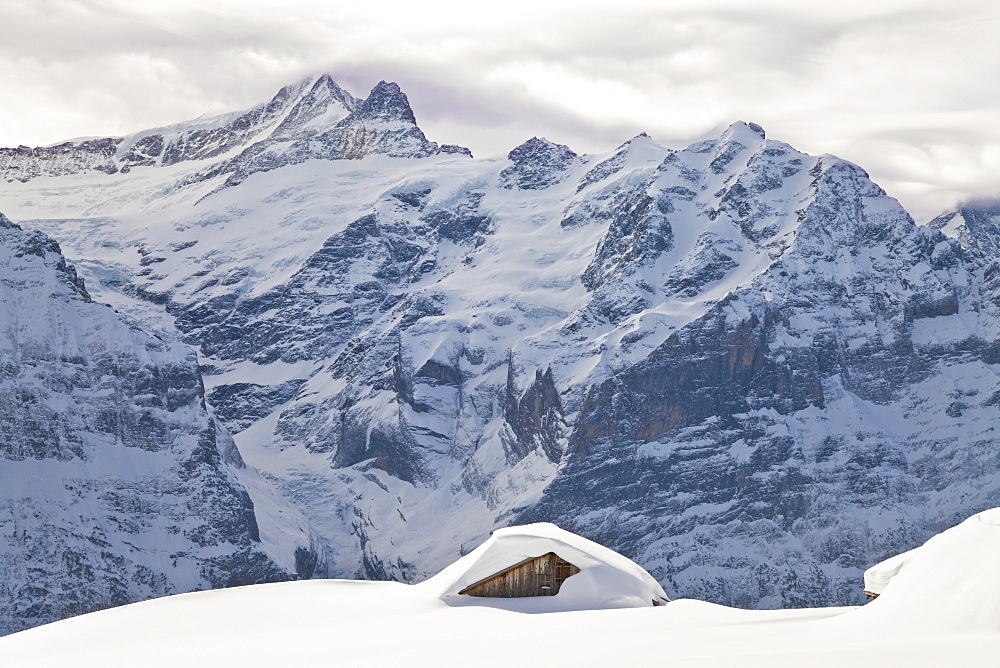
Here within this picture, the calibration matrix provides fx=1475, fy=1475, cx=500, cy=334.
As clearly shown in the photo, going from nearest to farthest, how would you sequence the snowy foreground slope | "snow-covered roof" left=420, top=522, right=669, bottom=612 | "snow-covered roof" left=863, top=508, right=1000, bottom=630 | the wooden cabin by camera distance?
1. the snowy foreground slope
2. "snow-covered roof" left=863, top=508, right=1000, bottom=630
3. "snow-covered roof" left=420, top=522, right=669, bottom=612
4. the wooden cabin

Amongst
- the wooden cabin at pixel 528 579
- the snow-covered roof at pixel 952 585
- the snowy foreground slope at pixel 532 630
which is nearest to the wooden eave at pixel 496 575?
the wooden cabin at pixel 528 579

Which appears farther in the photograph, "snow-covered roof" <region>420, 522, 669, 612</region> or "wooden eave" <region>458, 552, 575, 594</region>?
"wooden eave" <region>458, 552, 575, 594</region>

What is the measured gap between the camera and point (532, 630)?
4459cm

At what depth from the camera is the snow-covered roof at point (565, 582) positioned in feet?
179

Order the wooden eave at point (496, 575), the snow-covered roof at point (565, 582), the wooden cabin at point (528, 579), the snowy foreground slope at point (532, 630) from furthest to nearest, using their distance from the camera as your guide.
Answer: the wooden cabin at point (528, 579)
the wooden eave at point (496, 575)
the snow-covered roof at point (565, 582)
the snowy foreground slope at point (532, 630)

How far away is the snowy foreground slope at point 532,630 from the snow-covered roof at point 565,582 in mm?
224

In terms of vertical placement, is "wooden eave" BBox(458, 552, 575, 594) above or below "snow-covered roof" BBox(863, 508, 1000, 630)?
below

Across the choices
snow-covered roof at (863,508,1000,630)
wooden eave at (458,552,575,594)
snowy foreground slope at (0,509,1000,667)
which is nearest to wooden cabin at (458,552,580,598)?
wooden eave at (458,552,575,594)

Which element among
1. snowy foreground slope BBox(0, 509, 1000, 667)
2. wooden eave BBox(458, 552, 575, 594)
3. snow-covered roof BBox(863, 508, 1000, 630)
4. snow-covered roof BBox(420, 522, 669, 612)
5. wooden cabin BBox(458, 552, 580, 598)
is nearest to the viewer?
snowy foreground slope BBox(0, 509, 1000, 667)

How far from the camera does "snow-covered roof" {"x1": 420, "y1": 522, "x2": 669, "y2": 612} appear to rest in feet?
179

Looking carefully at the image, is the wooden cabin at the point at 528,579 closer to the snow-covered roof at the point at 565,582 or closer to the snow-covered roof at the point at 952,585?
the snow-covered roof at the point at 565,582

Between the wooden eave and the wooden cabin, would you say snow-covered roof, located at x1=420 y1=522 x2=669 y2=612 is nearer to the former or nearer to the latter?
the wooden eave

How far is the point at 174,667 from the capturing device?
4156cm

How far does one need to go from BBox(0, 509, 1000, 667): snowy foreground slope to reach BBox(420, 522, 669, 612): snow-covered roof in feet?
0.74
